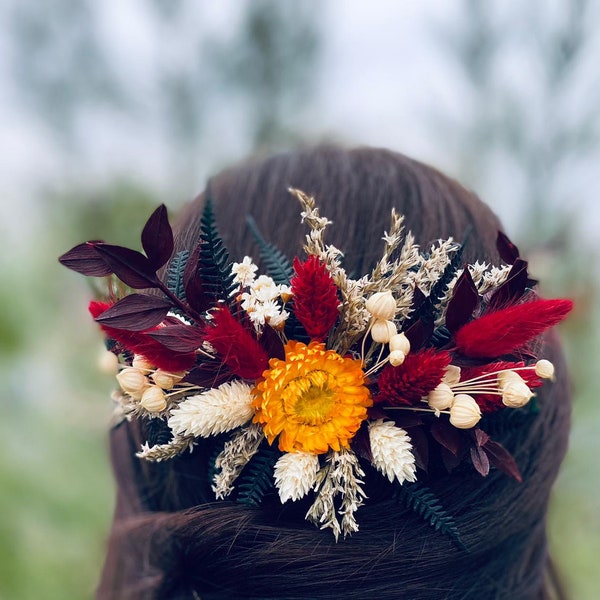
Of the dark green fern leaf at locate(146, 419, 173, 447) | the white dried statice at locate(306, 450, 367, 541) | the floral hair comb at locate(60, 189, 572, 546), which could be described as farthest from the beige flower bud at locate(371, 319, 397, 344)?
the dark green fern leaf at locate(146, 419, 173, 447)

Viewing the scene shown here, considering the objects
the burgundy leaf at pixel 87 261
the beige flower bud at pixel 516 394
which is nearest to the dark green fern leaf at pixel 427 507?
the beige flower bud at pixel 516 394

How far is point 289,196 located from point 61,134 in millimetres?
3701

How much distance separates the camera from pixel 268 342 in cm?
50

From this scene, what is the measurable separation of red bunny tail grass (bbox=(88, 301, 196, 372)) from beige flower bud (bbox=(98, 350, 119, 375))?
11 cm

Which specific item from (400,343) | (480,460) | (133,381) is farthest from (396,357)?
(133,381)

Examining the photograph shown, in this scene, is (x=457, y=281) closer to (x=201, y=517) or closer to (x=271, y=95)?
(x=201, y=517)

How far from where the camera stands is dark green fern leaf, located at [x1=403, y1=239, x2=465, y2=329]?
506mm

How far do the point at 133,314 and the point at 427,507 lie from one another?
0.30 m

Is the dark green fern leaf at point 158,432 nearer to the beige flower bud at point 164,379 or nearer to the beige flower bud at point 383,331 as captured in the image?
the beige flower bud at point 164,379

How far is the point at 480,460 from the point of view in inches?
19.3

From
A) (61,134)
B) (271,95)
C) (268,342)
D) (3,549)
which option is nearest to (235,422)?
(268,342)

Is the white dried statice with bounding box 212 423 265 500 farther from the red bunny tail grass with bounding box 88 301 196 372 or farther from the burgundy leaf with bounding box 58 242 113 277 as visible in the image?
the burgundy leaf with bounding box 58 242 113 277

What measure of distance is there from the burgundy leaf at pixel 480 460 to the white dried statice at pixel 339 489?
0.10 metres

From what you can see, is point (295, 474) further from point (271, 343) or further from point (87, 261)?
point (87, 261)
